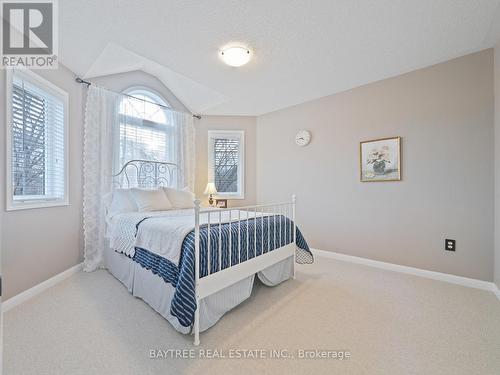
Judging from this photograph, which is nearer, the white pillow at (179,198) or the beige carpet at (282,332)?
the beige carpet at (282,332)

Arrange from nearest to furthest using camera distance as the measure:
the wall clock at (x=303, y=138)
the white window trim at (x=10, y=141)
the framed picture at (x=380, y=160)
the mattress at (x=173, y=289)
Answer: the mattress at (x=173, y=289), the white window trim at (x=10, y=141), the framed picture at (x=380, y=160), the wall clock at (x=303, y=138)

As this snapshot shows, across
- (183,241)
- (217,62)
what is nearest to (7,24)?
(217,62)

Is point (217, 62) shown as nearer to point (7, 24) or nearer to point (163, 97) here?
point (163, 97)

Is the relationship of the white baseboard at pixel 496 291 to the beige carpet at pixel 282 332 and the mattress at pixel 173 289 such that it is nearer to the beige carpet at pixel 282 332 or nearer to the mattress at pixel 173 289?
the beige carpet at pixel 282 332

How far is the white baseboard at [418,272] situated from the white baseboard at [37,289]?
3.26 metres

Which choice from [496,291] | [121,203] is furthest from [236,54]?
[496,291]

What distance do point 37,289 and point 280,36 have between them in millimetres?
3409

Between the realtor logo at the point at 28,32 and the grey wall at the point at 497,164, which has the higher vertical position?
the realtor logo at the point at 28,32

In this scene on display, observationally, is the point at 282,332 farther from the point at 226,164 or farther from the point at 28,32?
the point at 28,32

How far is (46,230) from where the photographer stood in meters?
2.62

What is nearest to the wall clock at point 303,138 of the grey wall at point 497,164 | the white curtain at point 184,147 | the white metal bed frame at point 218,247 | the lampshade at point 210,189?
the white metal bed frame at point 218,247

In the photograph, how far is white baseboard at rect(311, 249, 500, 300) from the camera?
8.57ft

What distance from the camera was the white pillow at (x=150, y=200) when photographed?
3.10 meters

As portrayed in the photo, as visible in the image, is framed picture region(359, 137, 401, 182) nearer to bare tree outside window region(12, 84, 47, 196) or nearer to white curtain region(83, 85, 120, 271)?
white curtain region(83, 85, 120, 271)
